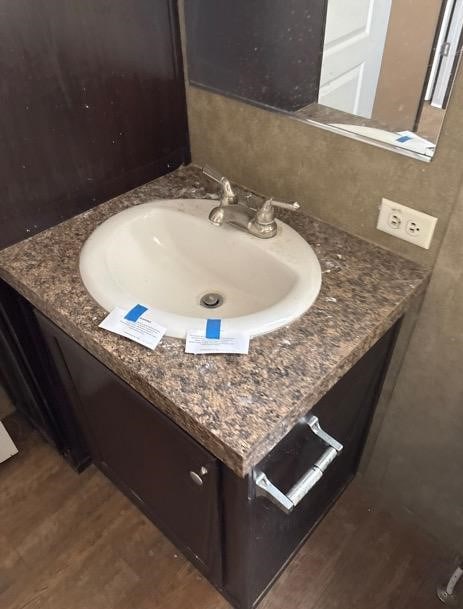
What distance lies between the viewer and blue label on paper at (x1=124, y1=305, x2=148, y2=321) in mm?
921

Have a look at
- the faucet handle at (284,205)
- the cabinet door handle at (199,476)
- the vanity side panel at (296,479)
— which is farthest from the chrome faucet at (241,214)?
the cabinet door handle at (199,476)

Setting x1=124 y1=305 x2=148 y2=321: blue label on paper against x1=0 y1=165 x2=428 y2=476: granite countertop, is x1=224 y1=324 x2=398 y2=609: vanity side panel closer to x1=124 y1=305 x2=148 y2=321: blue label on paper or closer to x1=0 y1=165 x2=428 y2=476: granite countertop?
x1=0 y1=165 x2=428 y2=476: granite countertop

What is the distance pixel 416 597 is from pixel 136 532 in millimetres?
807

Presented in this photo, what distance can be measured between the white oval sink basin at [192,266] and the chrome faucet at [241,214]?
2 centimetres

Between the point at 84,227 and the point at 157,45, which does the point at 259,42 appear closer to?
the point at 157,45

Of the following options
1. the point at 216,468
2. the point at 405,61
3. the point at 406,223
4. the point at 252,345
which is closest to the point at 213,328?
the point at 252,345

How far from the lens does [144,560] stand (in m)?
1.43

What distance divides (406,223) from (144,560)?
1.17 m

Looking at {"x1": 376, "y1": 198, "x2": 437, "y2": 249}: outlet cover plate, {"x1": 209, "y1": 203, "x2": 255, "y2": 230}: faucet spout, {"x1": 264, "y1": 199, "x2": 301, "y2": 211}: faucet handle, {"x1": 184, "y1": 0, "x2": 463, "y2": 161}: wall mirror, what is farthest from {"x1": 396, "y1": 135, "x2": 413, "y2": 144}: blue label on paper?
{"x1": 209, "y1": 203, "x2": 255, "y2": 230}: faucet spout

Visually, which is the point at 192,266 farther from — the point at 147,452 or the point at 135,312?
the point at 147,452

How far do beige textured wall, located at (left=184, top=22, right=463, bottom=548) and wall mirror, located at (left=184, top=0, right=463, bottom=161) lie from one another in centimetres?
3

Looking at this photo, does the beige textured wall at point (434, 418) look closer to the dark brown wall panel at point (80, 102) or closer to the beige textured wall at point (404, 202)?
the beige textured wall at point (404, 202)

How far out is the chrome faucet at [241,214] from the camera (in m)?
1.06

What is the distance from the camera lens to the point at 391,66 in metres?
0.91
